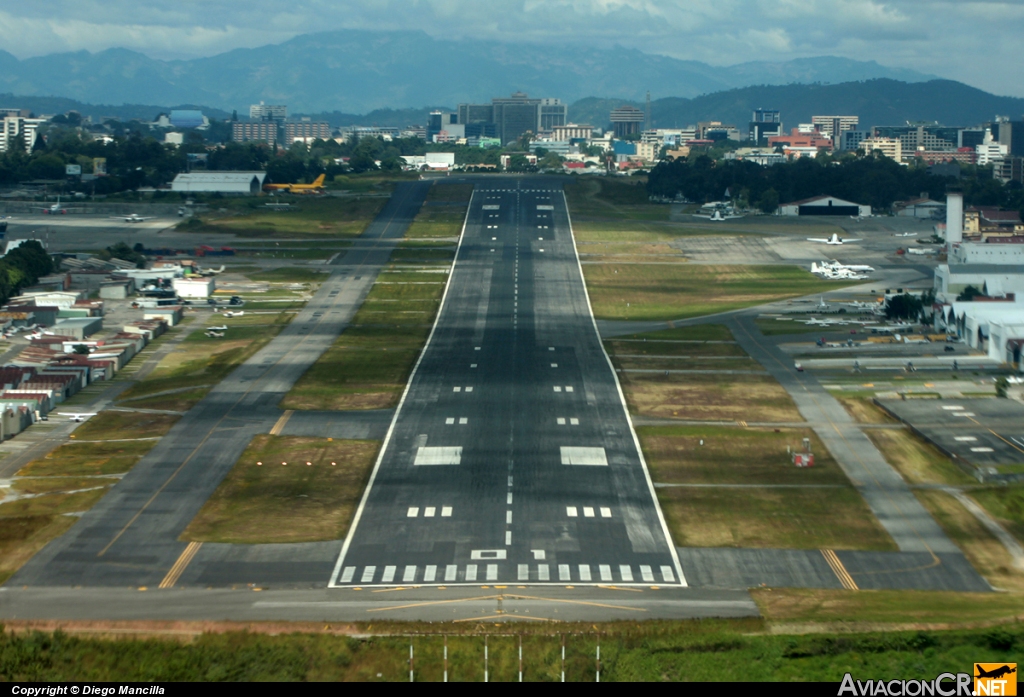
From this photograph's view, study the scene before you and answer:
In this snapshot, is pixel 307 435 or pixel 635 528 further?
pixel 307 435

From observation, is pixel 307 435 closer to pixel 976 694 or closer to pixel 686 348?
pixel 686 348

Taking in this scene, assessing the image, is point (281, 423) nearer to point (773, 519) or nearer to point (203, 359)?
point (203, 359)

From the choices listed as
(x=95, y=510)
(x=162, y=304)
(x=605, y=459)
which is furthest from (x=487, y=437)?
(x=162, y=304)

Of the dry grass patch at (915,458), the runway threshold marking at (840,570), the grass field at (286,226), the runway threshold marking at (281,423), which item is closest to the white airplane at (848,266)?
the grass field at (286,226)

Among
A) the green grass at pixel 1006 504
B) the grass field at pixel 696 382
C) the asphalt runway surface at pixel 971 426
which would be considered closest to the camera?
the green grass at pixel 1006 504

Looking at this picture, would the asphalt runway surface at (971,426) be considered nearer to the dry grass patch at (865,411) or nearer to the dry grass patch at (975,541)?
the dry grass patch at (865,411)

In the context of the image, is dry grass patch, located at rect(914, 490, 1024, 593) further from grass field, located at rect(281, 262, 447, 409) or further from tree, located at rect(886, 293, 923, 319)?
tree, located at rect(886, 293, 923, 319)

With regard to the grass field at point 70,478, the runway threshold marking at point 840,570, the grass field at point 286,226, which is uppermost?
the grass field at point 286,226

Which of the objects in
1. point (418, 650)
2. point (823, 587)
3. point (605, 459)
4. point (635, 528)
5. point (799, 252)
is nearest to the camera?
point (418, 650)
